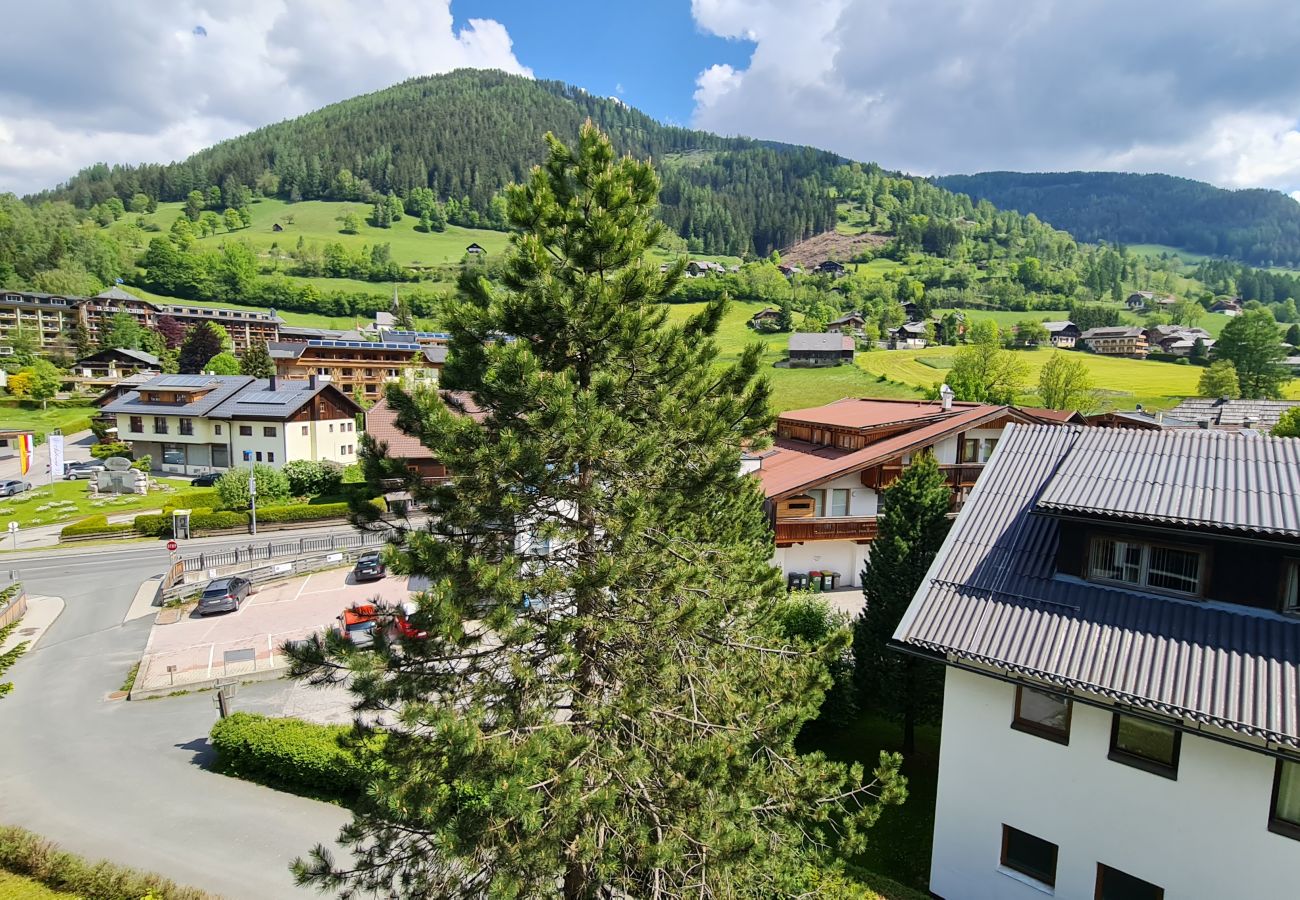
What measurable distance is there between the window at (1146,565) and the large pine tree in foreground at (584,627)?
15.9ft

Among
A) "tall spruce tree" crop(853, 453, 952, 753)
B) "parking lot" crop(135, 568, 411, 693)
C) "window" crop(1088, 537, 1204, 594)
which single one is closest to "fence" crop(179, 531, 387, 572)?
"parking lot" crop(135, 568, 411, 693)

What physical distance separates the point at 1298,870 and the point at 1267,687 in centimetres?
246

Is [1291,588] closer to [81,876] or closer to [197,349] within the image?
[81,876]

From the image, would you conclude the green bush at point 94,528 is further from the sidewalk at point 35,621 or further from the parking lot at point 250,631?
the parking lot at point 250,631

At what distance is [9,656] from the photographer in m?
10.0

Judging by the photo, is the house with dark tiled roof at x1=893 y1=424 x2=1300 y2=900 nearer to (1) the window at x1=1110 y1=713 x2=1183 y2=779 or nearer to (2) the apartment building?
(1) the window at x1=1110 y1=713 x2=1183 y2=779

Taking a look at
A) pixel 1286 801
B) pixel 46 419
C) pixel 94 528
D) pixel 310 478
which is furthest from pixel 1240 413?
pixel 46 419

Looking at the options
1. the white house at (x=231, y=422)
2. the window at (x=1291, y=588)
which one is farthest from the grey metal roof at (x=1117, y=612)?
the white house at (x=231, y=422)

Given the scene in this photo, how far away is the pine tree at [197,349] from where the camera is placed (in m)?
90.3

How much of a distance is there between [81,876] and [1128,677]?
59.6ft

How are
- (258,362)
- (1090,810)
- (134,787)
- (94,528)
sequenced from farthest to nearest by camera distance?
(258,362)
(94,528)
(134,787)
(1090,810)

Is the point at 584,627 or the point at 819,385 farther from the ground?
the point at 819,385

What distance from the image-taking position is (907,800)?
14.8m

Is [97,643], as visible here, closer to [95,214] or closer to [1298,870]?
[1298,870]
